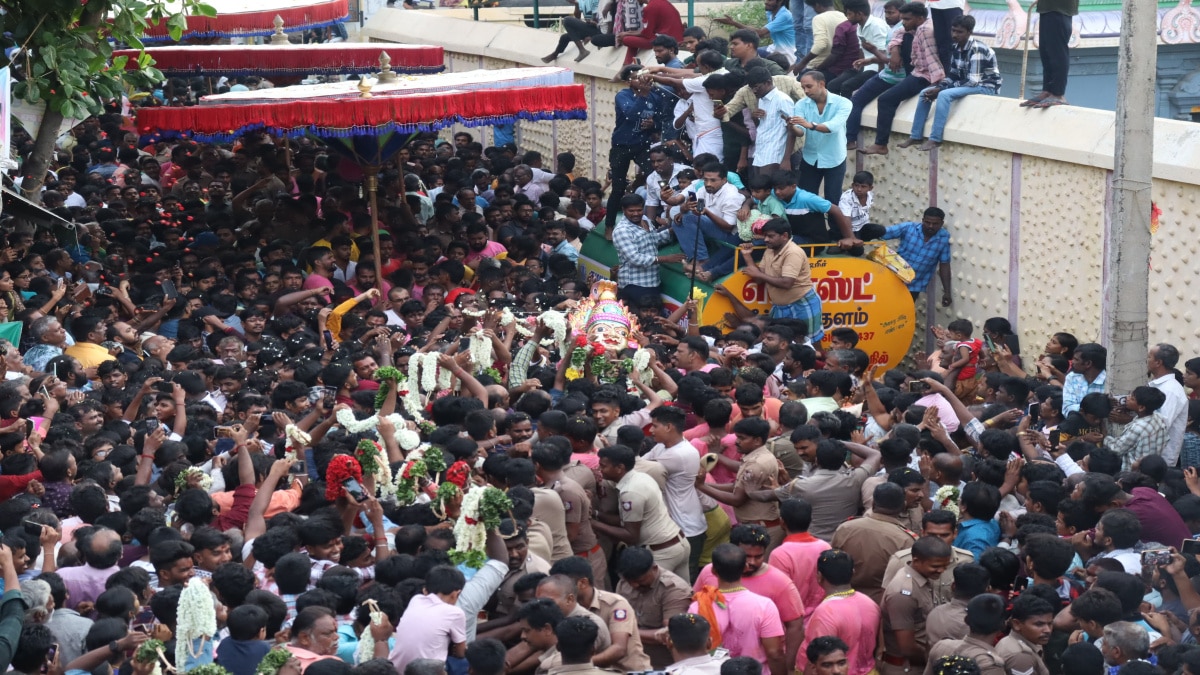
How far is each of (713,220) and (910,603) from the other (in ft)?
20.9

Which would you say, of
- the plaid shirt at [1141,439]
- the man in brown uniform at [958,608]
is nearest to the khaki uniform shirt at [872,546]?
the man in brown uniform at [958,608]

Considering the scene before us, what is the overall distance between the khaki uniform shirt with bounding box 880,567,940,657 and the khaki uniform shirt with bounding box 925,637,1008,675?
53 centimetres

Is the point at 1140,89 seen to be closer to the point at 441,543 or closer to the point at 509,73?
the point at 441,543

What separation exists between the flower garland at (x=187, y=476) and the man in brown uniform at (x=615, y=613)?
2145mm

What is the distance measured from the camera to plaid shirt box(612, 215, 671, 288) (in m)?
13.5

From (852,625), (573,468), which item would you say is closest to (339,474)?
(573,468)

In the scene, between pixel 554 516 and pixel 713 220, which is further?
pixel 713 220

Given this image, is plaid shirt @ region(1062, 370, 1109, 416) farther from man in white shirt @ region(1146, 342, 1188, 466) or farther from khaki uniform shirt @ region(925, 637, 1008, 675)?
khaki uniform shirt @ region(925, 637, 1008, 675)

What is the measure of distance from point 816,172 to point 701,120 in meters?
1.14

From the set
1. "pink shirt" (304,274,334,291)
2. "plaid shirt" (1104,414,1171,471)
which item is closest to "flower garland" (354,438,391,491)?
"plaid shirt" (1104,414,1171,471)

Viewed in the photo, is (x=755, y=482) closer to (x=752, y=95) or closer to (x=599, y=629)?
(x=599, y=629)

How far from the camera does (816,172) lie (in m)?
14.1

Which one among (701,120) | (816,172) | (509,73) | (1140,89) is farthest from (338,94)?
(1140,89)

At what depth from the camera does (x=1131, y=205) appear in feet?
30.9
